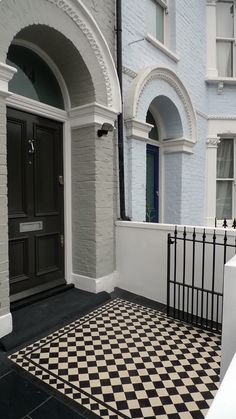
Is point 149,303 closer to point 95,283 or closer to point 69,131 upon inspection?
point 95,283

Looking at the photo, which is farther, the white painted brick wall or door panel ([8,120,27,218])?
→ the white painted brick wall

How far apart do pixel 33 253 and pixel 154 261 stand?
5.19 feet

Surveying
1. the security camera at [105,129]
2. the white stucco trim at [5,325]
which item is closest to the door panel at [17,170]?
the security camera at [105,129]

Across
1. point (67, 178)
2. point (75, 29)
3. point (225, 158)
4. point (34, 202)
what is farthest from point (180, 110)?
point (34, 202)

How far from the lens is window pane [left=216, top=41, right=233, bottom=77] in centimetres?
694

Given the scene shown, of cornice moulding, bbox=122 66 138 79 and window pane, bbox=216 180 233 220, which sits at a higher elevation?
cornice moulding, bbox=122 66 138 79

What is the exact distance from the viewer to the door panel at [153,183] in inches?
227

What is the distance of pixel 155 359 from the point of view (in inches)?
96.9

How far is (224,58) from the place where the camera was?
6.98 m

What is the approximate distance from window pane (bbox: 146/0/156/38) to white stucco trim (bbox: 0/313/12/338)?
17.5ft

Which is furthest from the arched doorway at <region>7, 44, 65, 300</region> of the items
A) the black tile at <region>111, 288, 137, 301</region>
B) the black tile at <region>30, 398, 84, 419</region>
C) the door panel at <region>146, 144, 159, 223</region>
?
the door panel at <region>146, 144, 159, 223</region>

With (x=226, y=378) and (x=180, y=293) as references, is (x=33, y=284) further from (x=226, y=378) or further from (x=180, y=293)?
(x=226, y=378)

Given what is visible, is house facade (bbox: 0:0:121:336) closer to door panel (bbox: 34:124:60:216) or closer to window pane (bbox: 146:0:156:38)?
door panel (bbox: 34:124:60:216)

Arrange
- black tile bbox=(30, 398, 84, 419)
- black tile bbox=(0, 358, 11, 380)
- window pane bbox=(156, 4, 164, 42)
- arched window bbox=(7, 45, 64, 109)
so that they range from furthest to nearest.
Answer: window pane bbox=(156, 4, 164, 42) → arched window bbox=(7, 45, 64, 109) → black tile bbox=(0, 358, 11, 380) → black tile bbox=(30, 398, 84, 419)
